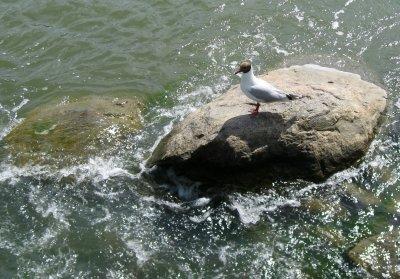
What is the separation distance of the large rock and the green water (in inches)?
12.8

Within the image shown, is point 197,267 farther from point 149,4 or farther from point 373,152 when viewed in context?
point 149,4

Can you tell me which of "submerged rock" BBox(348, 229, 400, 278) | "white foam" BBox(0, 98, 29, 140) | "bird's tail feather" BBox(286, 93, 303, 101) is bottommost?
"submerged rock" BBox(348, 229, 400, 278)

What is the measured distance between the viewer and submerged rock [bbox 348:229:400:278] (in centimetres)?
714

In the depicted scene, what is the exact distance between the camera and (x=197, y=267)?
296 inches

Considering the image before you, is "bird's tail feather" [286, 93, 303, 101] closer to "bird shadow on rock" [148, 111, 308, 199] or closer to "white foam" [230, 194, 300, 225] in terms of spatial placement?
"bird shadow on rock" [148, 111, 308, 199]

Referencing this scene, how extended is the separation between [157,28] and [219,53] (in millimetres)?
1930

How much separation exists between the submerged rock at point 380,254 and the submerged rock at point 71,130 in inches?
193

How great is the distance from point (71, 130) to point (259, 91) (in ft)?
13.0

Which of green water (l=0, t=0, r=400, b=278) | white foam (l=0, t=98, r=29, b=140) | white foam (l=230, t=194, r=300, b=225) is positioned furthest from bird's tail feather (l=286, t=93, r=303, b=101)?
white foam (l=0, t=98, r=29, b=140)

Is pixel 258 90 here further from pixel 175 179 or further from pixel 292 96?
pixel 175 179

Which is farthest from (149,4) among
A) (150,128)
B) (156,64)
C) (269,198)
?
(269,198)

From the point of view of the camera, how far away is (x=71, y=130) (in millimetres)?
10094

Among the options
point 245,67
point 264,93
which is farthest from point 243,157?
point 245,67

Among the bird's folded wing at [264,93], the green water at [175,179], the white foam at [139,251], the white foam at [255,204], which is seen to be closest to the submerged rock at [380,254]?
the green water at [175,179]
